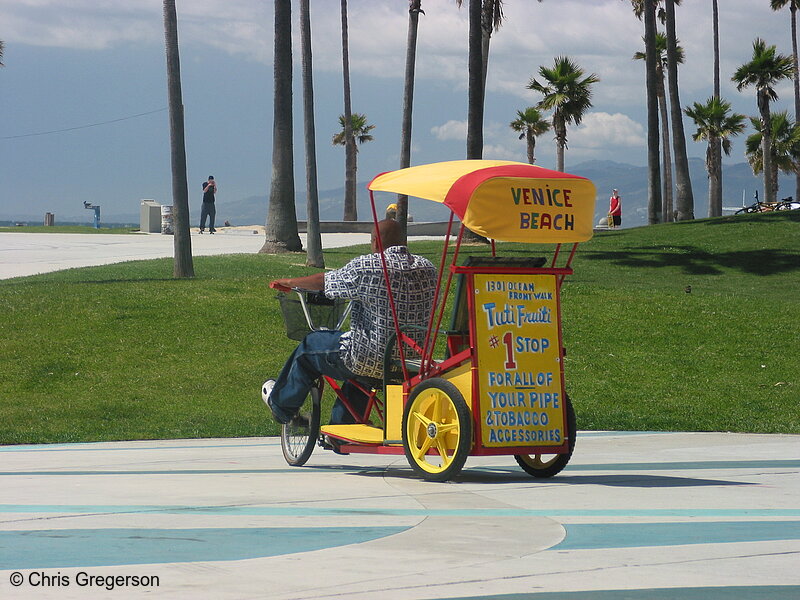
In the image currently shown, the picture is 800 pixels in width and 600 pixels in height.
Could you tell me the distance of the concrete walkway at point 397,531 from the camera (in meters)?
3.98

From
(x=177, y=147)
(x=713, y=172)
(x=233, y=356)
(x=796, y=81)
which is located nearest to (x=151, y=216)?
(x=177, y=147)

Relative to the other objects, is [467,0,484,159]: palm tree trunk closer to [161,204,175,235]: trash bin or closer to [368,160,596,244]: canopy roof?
[161,204,175,235]: trash bin

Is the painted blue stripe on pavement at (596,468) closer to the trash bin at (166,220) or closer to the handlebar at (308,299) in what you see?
the handlebar at (308,299)

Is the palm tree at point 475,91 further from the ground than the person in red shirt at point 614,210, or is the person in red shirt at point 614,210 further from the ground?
the palm tree at point 475,91

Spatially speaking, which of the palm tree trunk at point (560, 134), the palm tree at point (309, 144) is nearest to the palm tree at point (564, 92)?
the palm tree trunk at point (560, 134)

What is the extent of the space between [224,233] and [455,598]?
41714 millimetres

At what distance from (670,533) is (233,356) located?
11543mm

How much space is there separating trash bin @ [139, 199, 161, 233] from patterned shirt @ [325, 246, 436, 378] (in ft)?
128

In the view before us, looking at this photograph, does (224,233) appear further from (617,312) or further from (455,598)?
(455,598)

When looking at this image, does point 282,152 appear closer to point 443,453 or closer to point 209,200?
point 209,200

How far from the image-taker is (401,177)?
7.13 meters

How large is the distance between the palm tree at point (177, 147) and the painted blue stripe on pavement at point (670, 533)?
1770 cm

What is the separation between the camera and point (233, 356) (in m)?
16.0

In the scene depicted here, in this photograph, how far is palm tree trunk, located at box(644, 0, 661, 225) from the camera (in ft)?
136
